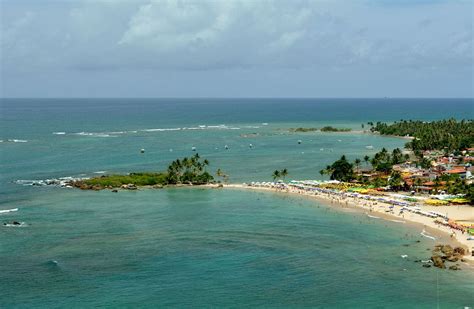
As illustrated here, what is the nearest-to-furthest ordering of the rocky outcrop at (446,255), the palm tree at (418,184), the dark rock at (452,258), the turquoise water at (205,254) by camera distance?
1. the turquoise water at (205,254)
2. the rocky outcrop at (446,255)
3. the dark rock at (452,258)
4. the palm tree at (418,184)

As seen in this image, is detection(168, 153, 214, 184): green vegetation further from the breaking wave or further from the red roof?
→ the red roof

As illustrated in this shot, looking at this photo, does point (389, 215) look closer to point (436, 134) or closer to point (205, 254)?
point (205, 254)

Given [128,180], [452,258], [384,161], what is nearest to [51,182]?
[128,180]

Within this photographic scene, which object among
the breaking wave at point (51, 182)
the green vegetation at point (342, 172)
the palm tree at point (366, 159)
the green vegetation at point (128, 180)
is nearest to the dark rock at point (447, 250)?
the green vegetation at point (342, 172)

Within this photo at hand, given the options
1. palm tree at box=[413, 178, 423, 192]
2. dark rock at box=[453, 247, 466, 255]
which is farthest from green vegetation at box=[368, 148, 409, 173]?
dark rock at box=[453, 247, 466, 255]

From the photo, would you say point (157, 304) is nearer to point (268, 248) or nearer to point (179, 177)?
point (268, 248)

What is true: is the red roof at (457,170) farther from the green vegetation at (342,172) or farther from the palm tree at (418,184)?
the green vegetation at (342,172)
